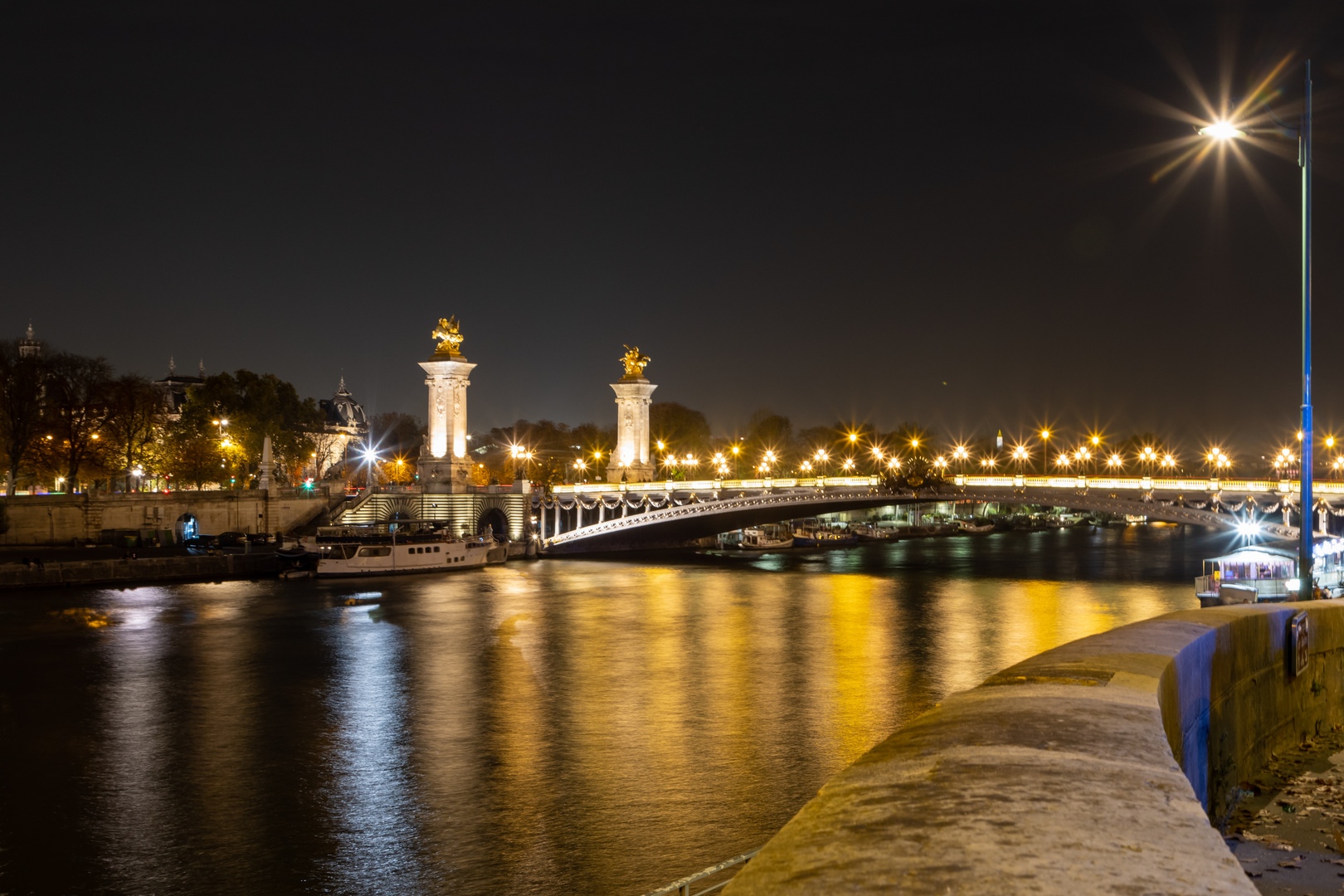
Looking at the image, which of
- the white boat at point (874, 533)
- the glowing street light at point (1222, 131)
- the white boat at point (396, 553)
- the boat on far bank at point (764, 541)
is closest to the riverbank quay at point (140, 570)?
the white boat at point (396, 553)

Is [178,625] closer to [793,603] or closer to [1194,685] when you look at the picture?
[793,603]

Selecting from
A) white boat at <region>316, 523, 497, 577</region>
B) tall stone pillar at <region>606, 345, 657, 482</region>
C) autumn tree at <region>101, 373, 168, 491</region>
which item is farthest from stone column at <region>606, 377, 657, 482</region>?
autumn tree at <region>101, 373, 168, 491</region>

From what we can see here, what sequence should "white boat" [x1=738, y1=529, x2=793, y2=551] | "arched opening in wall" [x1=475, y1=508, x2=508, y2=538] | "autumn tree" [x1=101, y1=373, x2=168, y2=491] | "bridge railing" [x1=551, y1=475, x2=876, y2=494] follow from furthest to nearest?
"white boat" [x1=738, y1=529, x2=793, y2=551] < "arched opening in wall" [x1=475, y1=508, x2=508, y2=538] < "autumn tree" [x1=101, y1=373, x2=168, y2=491] < "bridge railing" [x1=551, y1=475, x2=876, y2=494]

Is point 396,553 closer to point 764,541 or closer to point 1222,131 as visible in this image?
point 764,541

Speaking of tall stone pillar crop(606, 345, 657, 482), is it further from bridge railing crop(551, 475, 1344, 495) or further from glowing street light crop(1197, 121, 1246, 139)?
glowing street light crop(1197, 121, 1246, 139)

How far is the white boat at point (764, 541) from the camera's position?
6197 cm

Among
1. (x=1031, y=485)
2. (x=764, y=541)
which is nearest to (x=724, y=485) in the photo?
(x=764, y=541)

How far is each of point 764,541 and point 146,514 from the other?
33.3 metres

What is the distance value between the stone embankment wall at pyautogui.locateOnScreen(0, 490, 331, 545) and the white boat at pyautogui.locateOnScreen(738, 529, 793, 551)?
23628 mm

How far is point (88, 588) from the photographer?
36375 millimetres

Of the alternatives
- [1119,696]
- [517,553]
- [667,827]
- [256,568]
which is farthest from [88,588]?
[1119,696]

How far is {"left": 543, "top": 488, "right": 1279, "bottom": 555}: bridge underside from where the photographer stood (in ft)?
121

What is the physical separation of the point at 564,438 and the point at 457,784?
3568 inches

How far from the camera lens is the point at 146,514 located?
48250 millimetres
